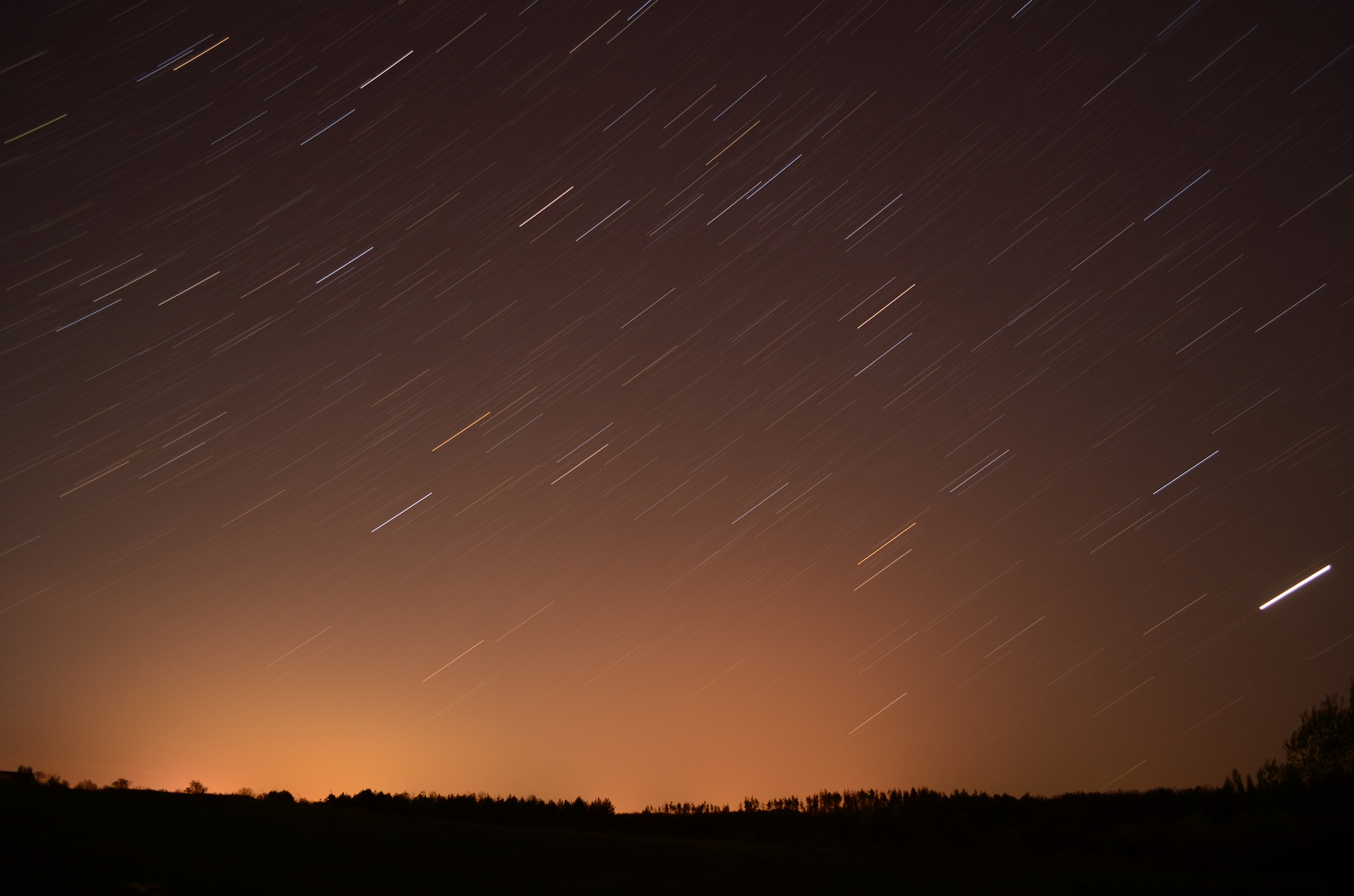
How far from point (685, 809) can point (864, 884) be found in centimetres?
1037

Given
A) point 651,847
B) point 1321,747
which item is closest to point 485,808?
point 651,847

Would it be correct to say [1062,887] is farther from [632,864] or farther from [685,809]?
[685,809]

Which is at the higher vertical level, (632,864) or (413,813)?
(413,813)

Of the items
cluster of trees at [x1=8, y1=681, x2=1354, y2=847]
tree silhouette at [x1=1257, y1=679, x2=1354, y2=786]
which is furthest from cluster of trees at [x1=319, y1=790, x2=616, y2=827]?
tree silhouette at [x1=1257, y1=679, x2=1354, y2=786]

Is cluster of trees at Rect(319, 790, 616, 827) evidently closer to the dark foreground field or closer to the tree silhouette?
the dark foreground field

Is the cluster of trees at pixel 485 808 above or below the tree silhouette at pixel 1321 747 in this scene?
above

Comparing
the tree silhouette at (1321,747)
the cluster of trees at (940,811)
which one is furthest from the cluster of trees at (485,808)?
the tree silhouette at (1321,747)

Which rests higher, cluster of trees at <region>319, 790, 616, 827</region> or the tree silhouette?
cluster of trees at <region>319, 790, 616, 827</region>

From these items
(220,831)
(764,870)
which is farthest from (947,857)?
(220,831)

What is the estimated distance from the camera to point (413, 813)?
19219mm

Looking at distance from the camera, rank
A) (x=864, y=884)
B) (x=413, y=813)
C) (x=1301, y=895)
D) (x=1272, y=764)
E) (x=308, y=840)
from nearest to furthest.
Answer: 1. (x=1301, y=895)
2. (x=864, y=884)
3. (x=308, y=840)
4. (x=413, y=813)
5. (x=1272, y=764)

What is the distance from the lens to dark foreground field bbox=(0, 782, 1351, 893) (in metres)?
9.95

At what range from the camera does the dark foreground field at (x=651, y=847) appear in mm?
9945

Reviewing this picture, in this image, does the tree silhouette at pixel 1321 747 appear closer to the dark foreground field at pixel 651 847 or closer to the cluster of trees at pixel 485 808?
the dark foreground field at pixel 651 847
